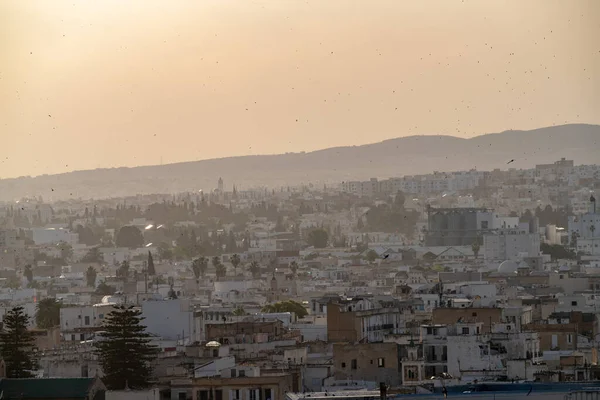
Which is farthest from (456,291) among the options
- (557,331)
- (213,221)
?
(213,221)

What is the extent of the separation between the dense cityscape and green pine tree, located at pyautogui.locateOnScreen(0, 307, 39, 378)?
0.07 m

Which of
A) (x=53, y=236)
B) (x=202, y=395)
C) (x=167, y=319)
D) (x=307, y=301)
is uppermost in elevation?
(x=53, y=236)

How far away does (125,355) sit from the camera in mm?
40625

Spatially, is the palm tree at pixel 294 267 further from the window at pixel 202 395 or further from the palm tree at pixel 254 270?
the window at pixel 202 395

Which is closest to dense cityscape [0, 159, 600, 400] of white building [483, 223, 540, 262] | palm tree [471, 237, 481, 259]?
white building [483, 223, 540, 262]

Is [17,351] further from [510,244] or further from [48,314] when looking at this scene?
[510,244]

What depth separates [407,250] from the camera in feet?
424

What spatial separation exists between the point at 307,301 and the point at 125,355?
123 ft

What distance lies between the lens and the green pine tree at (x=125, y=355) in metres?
38.5

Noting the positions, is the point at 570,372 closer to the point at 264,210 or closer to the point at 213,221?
the point at 213,221

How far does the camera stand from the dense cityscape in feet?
126

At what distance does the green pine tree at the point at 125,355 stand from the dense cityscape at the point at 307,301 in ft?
0.15

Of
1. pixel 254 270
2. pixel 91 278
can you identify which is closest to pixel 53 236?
pixel 254 270

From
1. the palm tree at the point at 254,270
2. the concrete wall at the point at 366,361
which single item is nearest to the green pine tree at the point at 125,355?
the concrete wall at the point at 366,361
